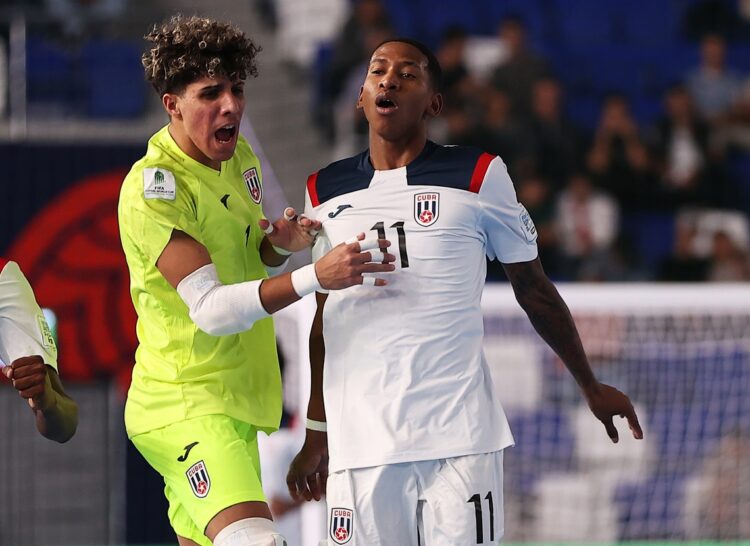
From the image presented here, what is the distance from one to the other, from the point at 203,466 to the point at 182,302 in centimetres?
51

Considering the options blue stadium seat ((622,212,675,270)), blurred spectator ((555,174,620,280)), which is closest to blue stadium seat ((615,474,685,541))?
blurred spectator ((555,174,620,280))

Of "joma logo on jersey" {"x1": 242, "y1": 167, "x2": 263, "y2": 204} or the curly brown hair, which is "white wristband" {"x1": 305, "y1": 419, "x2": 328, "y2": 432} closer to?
"joma logo on jersey" {"x1": 242, "y1": 167, "x2": 263, "y2": 204}

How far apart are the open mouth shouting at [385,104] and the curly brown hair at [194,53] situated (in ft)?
1.57

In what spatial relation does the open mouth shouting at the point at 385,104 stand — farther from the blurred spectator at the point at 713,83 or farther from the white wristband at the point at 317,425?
the blurred spectator at the point at 713,83

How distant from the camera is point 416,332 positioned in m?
3.93

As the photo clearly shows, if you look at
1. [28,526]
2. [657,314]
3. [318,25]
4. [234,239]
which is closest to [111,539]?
[28,526]

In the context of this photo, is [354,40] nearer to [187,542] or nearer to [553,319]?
[553,319]

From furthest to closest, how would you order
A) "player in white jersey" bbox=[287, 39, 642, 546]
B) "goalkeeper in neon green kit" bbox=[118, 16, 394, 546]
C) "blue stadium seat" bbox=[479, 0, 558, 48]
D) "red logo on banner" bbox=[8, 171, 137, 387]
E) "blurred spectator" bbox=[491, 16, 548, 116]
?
"blue stadium seat" bbox=[479, 0, 558, 48] < "blurred spectator" bbox=[491, 16, 548, 116] < "red logo on banner" bbox=[8, 171, 137, 387] < "goalkeeper in neon green kit" bbox=[118, 16, 394, 546] < "player in white jersey" bbox=[287, 39, 642, 546]

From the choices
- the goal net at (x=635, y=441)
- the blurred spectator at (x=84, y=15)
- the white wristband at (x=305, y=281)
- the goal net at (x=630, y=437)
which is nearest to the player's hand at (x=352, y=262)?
the white wristband at (x=305, y=281)

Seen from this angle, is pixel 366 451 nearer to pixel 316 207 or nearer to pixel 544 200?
pixel 316 207

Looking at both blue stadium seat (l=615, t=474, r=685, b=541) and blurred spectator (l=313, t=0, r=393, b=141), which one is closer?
blue stadium seat (l=615, t=474, r=685, b=541)

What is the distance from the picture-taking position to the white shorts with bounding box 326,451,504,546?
3.86m

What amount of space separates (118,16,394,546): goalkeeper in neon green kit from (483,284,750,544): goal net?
4189 millimetres

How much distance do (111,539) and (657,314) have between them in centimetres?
386
